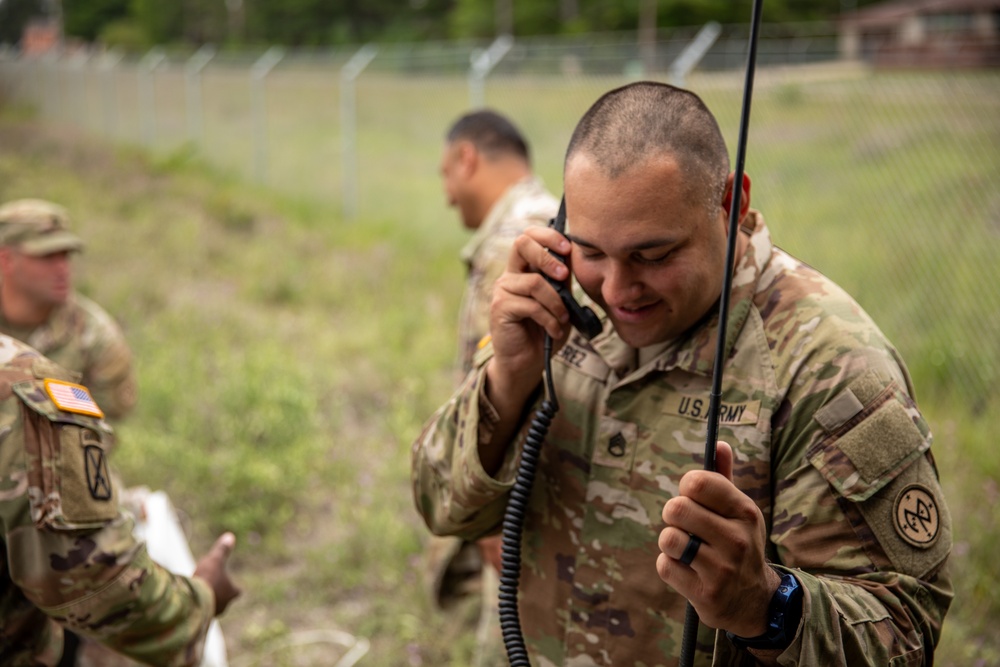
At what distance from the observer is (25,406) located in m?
1.93

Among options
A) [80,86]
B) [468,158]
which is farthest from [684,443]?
[80,86]

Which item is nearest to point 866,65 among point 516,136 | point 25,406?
point 516,136

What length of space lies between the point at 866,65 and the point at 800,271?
5008mm

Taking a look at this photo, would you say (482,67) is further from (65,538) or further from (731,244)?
(731,244)

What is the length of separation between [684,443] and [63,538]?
4.45 feet

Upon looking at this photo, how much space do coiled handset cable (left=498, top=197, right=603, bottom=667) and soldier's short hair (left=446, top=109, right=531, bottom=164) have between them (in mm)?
2108

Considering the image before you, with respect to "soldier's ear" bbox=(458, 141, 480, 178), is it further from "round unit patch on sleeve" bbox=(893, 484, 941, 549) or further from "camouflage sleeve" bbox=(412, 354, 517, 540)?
"round unit patch on sleeve" bbox=(893, 484, 941, 549)

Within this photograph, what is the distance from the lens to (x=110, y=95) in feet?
71.6

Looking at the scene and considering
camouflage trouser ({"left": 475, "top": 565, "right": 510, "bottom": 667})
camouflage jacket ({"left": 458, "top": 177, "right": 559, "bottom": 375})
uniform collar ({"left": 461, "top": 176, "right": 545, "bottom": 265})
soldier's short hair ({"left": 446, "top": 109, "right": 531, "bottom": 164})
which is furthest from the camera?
soldier's short hair ({"left": 446, "top": 109, "right": 531, "bottom": 164})

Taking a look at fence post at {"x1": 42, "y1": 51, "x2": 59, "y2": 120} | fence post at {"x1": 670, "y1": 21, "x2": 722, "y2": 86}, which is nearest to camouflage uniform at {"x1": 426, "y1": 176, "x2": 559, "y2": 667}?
fence post at {"x1": 670, "y1": 21, "x2": 722, "y2": 86}

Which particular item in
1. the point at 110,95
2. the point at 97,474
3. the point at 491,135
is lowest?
the point at 110,95

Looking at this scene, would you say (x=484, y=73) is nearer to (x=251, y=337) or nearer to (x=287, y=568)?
(x=251, y=337)

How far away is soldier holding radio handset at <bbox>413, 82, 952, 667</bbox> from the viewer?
1369mm

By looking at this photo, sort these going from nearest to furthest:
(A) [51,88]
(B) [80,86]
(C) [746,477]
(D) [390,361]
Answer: (C) [746,477]
(D) [390,361]
(B) [80,86]
(A) [51,88]
